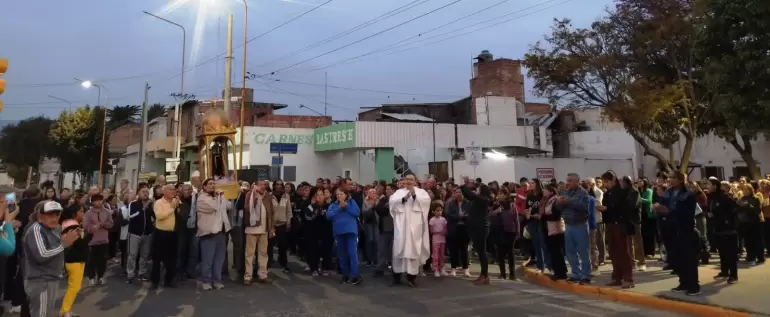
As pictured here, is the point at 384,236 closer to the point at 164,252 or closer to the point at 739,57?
the point at 164,252

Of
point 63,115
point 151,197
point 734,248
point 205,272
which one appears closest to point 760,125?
point 734,248

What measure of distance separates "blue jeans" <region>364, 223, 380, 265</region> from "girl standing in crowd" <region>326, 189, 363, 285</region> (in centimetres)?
163

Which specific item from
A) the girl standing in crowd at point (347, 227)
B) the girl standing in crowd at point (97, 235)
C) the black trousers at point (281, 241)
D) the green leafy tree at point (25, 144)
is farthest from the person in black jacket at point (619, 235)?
the green leafy tree at point (25, 144)

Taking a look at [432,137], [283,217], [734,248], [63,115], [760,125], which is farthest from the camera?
[63,115]

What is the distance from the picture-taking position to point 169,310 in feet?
25.1

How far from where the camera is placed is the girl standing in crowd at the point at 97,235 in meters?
9.09

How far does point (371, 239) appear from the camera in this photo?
11.7 metres

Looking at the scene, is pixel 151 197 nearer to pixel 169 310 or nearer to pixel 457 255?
pixel 169 310

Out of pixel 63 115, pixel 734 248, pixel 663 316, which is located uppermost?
pixel 63 115

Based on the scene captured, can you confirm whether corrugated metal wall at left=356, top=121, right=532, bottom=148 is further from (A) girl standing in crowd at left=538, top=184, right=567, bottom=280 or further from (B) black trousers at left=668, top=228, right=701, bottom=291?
(B) black trousers at left=668, top=228, right=701, bottom=291

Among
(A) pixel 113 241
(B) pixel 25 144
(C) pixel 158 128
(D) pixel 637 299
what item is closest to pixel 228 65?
(A) pixel 113 241

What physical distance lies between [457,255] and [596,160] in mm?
20641

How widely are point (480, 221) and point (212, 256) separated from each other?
4.85 metres

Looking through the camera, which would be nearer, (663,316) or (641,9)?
(663,316)
